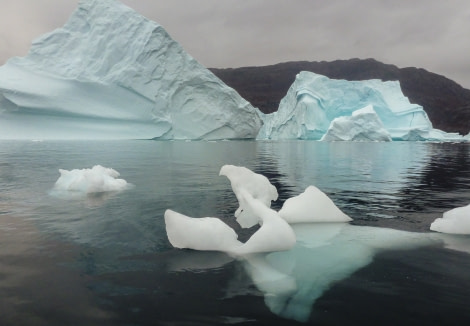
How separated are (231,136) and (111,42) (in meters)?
14.3

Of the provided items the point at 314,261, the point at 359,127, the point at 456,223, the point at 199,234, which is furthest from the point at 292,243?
the point at 359,127

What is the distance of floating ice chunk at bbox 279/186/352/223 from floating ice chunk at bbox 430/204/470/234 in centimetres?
118

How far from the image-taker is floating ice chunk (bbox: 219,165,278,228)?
16.8ft

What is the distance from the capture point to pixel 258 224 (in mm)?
5293

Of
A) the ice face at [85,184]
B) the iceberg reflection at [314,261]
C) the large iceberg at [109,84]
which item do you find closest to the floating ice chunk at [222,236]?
the iceberg reflection at [314,261]

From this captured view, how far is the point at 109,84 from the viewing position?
109 ft

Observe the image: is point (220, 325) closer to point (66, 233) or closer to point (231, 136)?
point (66, 233)

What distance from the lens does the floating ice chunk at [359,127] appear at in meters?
38.5

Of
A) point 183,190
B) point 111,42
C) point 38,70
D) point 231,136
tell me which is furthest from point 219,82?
point 183,190

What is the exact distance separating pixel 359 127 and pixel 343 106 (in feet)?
21.4

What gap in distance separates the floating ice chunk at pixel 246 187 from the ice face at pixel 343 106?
3727 centimetres

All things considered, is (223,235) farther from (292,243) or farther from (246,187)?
(246,187)

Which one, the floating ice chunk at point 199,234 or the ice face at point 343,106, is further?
the ice face at point 343,106

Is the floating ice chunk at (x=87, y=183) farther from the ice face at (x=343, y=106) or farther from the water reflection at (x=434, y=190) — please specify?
the ice face at (x=343, y=106)
